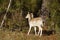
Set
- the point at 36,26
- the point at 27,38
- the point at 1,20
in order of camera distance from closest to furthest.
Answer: the point at 27,38, the point at 36,26, the point at 1,20

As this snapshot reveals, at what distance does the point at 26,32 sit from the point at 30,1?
9.56 ft

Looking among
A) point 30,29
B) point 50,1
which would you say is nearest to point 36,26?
point 30,29

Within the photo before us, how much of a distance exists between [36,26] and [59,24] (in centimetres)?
128

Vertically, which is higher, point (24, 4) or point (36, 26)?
point (24, 4)

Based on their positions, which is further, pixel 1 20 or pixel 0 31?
pixel 1 20

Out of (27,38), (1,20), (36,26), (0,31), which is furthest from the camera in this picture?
(1,20)

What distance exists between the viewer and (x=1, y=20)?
15.9m

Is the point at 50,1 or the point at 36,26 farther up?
the point at 50,1

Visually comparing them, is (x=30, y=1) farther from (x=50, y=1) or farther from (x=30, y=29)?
(x=30, y=29)

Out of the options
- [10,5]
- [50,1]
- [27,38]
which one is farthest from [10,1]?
[27,38]

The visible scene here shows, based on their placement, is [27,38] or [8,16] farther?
[8,16]

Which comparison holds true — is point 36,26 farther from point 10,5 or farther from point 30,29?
point 10,5

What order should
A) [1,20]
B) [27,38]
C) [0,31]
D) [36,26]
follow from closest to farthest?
[27,38]
[0,31]
[36,26]
[1,20]

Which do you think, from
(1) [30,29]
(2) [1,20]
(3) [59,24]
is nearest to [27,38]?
(1) [30,29]
